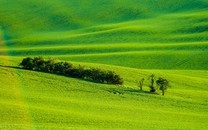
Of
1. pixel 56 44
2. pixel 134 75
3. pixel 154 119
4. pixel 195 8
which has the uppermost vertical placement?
pixel 195 8

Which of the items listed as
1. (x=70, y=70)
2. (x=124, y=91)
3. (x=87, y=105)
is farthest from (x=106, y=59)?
(x=87, y=105)

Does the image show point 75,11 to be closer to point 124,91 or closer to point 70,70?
point 70,70

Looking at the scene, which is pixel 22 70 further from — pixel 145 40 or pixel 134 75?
pixel 145 40

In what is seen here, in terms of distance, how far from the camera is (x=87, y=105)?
35.3m

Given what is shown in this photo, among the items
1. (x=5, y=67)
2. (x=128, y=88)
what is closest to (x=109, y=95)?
(x=128, y=88)

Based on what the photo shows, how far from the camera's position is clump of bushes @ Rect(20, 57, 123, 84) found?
4356 centimetres

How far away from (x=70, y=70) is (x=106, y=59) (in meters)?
26.5

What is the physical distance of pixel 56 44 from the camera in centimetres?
8394

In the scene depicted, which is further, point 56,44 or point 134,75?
point 56,44

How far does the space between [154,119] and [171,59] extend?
38726mm

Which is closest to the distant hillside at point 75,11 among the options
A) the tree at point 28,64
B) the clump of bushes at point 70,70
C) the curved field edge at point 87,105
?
the tree at point 28,64

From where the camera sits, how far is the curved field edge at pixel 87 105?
30.1 m

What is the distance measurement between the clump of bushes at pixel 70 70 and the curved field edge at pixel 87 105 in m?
1.53

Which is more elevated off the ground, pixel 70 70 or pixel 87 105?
pixel 70 70
